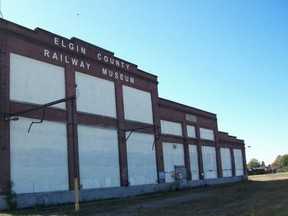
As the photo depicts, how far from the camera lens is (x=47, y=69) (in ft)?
101

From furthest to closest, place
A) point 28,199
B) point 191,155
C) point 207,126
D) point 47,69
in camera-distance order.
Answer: point 207,126, point 191,155, point 47,69, point 28,199

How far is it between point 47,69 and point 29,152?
6.64m

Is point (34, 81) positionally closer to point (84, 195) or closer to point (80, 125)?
point (80, 125)

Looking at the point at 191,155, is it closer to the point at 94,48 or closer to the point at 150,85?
the point at 150,85

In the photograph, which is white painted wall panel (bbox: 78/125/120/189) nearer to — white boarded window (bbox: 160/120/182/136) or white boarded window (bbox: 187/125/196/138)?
white boarded window (bbox: 160/120/182/136)

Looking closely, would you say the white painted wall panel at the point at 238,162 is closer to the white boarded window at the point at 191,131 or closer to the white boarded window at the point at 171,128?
the white boarded window at the point at 191,131

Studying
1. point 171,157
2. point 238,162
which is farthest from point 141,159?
point 238,162

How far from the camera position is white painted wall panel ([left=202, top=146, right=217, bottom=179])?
52631 mm

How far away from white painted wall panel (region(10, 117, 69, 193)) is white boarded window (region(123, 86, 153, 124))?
928 centimetres

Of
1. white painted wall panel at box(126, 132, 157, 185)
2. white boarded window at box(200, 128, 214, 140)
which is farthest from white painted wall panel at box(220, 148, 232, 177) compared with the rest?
white painted wall panel at box(126, 132, 157, 185)

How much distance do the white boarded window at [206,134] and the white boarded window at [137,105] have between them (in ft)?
45.0

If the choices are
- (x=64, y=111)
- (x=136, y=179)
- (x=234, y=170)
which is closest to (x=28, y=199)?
(x=64, y=111)

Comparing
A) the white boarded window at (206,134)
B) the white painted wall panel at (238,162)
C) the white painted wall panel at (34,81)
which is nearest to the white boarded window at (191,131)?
the white boarded window at (206,134)

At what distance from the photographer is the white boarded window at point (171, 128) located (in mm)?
45431
